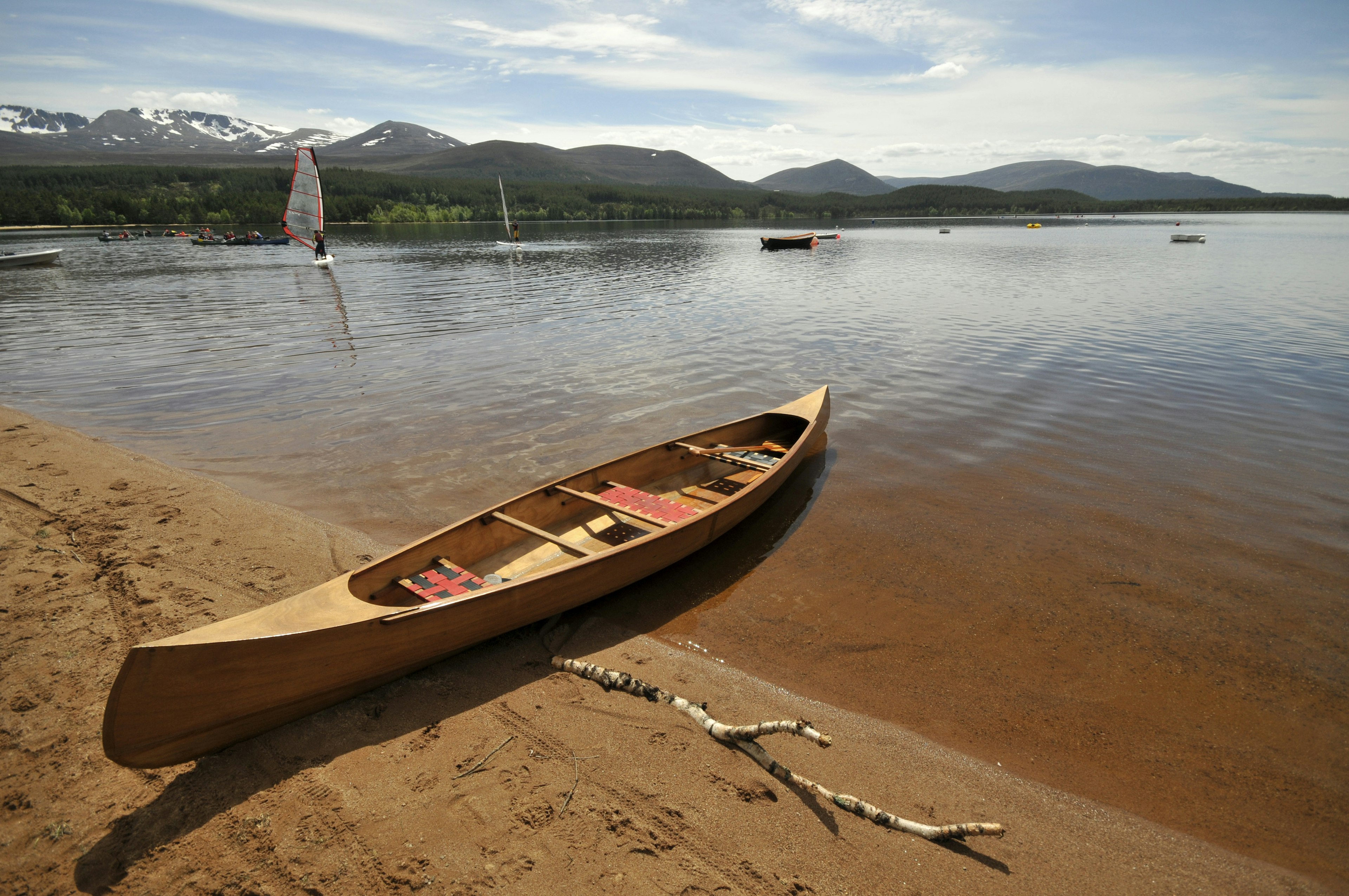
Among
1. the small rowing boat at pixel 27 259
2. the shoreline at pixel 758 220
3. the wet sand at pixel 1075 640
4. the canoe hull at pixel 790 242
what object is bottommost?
the wet sand at pixel 1075 640

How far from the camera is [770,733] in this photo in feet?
13.9

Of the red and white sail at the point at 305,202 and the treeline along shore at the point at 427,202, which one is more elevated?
the treeline along shore at the point at 427,202

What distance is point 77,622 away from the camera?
5.25m

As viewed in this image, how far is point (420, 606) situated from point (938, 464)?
27.0 feet

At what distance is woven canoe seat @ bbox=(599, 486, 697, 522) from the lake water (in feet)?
2.24

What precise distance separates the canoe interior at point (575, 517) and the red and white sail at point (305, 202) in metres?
32.9

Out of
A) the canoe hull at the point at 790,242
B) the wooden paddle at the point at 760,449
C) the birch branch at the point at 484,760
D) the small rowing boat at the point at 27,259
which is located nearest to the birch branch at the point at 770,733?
the birch branch at the point at 484,760

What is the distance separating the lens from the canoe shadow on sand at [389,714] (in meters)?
3.54

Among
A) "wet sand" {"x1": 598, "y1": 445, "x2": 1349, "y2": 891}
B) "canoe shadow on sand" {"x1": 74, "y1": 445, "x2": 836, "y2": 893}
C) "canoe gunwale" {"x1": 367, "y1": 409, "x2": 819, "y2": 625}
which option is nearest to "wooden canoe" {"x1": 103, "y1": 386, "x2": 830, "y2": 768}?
"canoe gunwale" {"x1": 367, "y1": 409, "x2": 819, "y2": 625}

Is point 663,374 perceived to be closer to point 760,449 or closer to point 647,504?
point 760,449

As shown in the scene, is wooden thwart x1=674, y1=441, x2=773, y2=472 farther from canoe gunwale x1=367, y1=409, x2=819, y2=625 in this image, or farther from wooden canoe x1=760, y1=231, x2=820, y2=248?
wooden canoe x1=760, y1=231, x2=820, y2=248

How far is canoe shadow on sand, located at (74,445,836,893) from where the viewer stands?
3.54 m

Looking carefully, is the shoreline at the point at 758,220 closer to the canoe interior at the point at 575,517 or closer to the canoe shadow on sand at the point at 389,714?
the canoe interior at the point at 575,517

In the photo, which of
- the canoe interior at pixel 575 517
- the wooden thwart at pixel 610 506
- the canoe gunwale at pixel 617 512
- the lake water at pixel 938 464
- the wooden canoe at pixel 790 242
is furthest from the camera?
the wooden canoe at pixel 790 242
